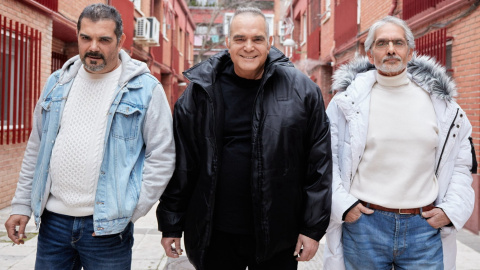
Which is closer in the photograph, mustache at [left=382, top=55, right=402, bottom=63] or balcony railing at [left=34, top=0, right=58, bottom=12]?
mustache at [left=382, top=55, right=402, bottom=63]

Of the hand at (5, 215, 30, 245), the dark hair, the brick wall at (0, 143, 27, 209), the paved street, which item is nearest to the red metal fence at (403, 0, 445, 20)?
the paved street

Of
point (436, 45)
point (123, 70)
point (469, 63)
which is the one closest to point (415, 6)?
point (436, 45)

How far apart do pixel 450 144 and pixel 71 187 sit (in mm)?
2023

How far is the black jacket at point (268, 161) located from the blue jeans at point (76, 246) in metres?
0.29

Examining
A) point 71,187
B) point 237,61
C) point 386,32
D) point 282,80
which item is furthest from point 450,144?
point 71,187

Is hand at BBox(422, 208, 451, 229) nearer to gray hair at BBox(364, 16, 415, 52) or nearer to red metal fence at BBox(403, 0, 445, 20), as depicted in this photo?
gray hair at BBox(364, 16, 415, 52)

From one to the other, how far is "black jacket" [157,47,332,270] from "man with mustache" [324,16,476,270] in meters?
0.16

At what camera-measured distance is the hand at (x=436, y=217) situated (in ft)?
8.30

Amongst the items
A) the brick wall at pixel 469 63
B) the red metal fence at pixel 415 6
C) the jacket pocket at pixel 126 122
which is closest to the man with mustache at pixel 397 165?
the jacket pocket at pixel 126 122

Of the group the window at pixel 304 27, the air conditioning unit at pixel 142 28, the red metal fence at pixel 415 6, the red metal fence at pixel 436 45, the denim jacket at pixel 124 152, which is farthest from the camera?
the window at pixel 304 27

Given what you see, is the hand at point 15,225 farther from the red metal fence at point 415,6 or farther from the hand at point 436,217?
the red metal fence at point 415,6

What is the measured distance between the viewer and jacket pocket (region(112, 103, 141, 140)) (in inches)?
98.3

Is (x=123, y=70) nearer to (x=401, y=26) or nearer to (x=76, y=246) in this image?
(x=76, y=246)

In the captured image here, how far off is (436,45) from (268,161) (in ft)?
17.9
